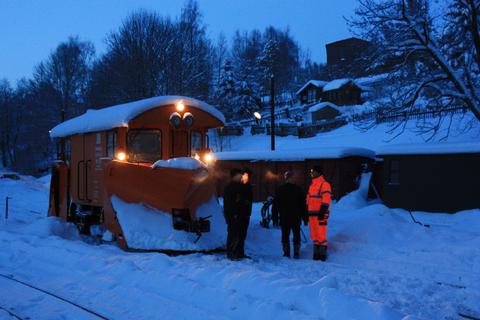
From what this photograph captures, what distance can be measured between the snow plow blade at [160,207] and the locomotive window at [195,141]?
5.86 ft

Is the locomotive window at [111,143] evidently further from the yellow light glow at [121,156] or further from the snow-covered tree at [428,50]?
the snow-covered tree at [428,50]

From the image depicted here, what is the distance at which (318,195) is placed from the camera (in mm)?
8961

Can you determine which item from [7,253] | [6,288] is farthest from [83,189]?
[6,288]

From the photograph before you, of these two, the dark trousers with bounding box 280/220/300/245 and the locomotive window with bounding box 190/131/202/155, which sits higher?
the locomotive window with bounding box 190/131/202/155

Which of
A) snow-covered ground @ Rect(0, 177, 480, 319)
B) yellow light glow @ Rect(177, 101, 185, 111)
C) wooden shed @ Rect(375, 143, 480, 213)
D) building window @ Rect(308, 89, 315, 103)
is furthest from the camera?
building window @ Rect(308, 89, 315, 103)

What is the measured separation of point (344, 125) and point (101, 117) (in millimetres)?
34954

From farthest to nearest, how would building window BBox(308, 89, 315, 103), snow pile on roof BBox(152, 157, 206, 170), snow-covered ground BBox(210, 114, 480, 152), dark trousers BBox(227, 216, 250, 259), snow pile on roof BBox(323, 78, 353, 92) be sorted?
building window BBox(308, 89, 315, 103), snow pile on roof BBox(323, 78, 353, 92), snow-covered ground BBox(210, 114, 480, 152), snow pile on roof BBox(152, 157, 206, 170), dark trousers BBox(227, 216, 250, 259)

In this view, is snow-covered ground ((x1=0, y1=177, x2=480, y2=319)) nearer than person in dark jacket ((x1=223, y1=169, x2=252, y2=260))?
Yes

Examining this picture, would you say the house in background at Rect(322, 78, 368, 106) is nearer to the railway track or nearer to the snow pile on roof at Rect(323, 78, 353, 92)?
the snow pile on roof at Rect(323, 78, 353, 92)

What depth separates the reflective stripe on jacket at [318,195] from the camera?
8.87m

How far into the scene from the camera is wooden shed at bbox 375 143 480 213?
16.4m

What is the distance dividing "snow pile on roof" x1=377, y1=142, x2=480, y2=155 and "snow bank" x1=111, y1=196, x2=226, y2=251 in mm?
10782

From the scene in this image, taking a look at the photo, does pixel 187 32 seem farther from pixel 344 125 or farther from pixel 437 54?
pixel 437 54

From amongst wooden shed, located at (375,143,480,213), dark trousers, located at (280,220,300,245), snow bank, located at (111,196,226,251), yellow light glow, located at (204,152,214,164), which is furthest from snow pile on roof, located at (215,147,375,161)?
snow bank, located at (111,196,226,251)
